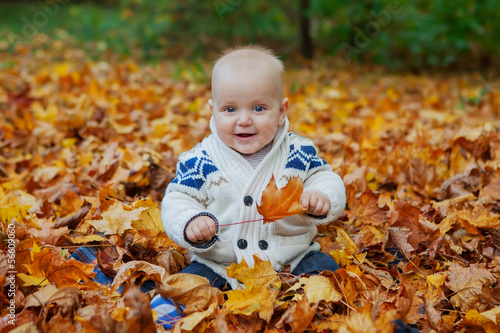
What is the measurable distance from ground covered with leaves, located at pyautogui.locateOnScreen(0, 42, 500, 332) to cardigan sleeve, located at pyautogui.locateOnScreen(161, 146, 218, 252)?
15 cm

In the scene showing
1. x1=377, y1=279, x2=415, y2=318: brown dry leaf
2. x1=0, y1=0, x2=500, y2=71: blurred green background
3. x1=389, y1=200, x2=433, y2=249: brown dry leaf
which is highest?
x1=0, y1=0, x2=500, y2=71: blurred green background

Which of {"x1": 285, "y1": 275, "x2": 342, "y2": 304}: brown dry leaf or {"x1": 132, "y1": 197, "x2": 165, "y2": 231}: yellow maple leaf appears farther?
{"x1": 132, "y1": 197, "x2": 165, "y2": 231}: yellow maple leaf

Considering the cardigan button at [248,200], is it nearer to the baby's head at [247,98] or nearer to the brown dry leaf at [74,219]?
the baby's head at [247,98]

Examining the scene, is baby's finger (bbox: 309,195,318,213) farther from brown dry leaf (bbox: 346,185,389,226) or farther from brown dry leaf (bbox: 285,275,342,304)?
brown dry leaf (bbox: 346,185,389,226)

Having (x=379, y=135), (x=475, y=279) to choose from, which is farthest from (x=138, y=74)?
(x=475, y=279)

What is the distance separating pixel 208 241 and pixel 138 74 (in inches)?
184

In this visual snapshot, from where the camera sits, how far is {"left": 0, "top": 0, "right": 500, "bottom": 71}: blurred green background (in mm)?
6348

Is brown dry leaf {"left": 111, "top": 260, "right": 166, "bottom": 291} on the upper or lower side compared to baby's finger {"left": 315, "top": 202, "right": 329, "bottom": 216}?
lower

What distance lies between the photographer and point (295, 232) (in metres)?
1.77

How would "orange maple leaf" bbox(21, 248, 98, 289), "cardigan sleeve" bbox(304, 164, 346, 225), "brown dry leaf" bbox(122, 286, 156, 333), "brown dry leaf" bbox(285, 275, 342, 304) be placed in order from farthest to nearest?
"cardigan sleeve" bbox(304, 164, 346, 225) → "orange maple leaf" bbox(21, 248, 98, 289) → "brown dry leaf" bbox(285, 275, 342, 304) → "brown dry leaf" bbox(122, 286, 156, 333)

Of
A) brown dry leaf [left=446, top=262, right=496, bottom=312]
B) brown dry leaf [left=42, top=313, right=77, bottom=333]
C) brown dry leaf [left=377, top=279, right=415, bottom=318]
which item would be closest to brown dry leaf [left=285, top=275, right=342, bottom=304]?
brown dry leaf [left=377, top=279, right=415, bottom=318]

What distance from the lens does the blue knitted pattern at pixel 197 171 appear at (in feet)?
5.67

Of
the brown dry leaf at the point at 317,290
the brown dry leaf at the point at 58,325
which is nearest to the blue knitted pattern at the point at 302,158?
the brown dry leaf at the point at 317,290

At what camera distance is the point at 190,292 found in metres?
1.50
